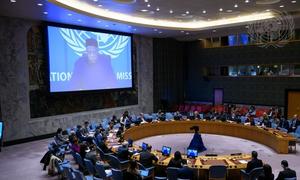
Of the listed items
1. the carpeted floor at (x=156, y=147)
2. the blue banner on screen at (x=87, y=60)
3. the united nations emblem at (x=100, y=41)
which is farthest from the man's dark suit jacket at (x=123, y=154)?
the united nations emblem at (x=100, y=41)

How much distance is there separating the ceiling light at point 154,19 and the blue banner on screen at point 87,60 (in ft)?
7.62

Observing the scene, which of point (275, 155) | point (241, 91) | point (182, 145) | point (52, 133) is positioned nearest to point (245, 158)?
point (275, 155)

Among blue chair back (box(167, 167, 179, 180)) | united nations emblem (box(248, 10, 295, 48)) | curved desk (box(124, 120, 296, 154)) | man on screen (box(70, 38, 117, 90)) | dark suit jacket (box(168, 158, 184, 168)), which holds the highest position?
united nations emblem (box(248, 10, 295, 48))

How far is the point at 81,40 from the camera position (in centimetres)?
1594

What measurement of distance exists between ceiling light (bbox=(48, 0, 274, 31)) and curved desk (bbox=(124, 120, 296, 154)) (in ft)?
18.7

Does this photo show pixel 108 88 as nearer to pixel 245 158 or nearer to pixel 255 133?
pixel 255 133

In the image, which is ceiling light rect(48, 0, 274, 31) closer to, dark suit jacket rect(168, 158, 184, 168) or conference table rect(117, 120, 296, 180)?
conference table rect(117, 120, 296, 180)

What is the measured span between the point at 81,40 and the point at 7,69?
4.32 meters

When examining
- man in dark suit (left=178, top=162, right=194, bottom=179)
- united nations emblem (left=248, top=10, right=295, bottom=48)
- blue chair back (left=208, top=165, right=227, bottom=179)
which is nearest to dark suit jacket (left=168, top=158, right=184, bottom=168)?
man in dark suit (left=178, top=162, right=194, bottom=179)

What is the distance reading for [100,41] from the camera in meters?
17.0

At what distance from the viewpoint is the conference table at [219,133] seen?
7711 mm

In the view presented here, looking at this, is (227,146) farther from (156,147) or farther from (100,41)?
(100,41)

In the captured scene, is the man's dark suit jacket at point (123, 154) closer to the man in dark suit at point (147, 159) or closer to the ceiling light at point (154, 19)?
the man in dark suit at point (147, 159)

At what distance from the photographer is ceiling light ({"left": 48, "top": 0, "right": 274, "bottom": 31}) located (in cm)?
1236
